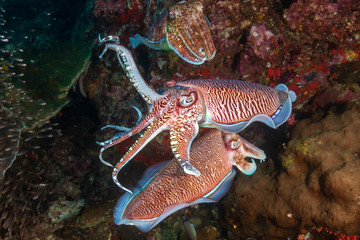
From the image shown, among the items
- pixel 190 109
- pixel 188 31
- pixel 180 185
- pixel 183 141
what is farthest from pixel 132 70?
pixel 180 185

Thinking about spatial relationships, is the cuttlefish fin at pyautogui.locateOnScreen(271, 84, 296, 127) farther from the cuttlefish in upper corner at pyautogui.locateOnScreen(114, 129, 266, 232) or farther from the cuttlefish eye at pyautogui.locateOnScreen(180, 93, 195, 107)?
the cuttlefish eye at pyautogui.locateOnScreen(180, 93, 195, 107)

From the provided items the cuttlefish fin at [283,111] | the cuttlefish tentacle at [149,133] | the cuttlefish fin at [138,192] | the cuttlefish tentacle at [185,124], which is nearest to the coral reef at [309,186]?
the cuttlefish fin at [138,192]

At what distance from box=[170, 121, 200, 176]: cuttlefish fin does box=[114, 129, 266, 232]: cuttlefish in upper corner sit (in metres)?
0.67

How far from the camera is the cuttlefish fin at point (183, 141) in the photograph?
2.32 metres

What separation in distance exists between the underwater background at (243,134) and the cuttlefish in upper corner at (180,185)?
894mm

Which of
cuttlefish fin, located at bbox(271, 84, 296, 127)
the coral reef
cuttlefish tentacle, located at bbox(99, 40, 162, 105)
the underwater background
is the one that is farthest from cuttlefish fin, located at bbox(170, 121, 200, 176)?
the coral reef

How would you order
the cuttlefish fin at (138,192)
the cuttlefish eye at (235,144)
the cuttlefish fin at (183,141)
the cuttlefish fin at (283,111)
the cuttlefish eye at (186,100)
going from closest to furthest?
1. the cuttlefish fin at (183,141)
2. the cuttlefish eye at (186,100)
3. the cuttlefish fin at (283,111)
4. the cuttlefish fin at (138,192)
5. the cuttlefish eye at (235,144)

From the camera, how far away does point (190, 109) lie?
2.49m

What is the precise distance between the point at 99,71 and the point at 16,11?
799 centimetres

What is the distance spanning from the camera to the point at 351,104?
3.71 meters

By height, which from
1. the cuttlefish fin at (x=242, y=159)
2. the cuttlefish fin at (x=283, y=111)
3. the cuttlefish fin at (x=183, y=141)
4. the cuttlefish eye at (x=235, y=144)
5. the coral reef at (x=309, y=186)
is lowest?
the coral reef at (x=309, y=186)

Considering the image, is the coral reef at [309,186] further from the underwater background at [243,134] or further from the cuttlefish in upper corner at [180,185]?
the cuttlefish in upper corner at [180,185]

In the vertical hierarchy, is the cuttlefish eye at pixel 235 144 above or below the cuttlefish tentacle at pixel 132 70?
below

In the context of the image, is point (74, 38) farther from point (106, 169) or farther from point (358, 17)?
point (358, 17)
